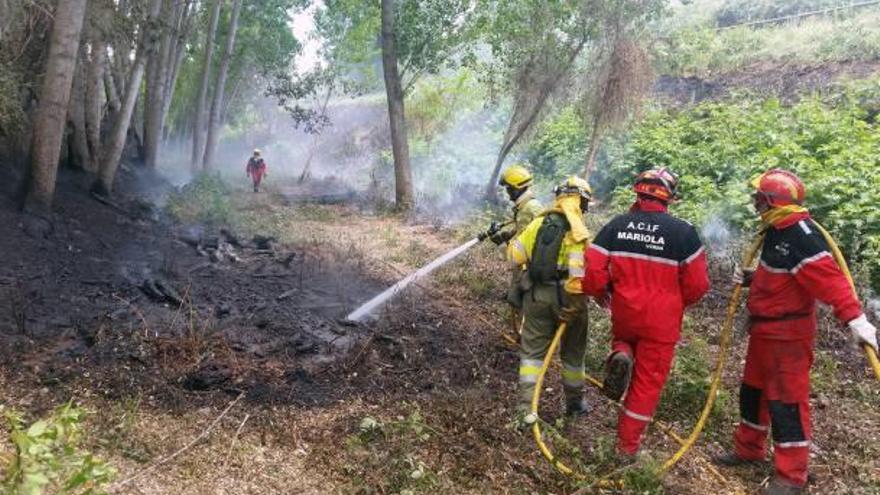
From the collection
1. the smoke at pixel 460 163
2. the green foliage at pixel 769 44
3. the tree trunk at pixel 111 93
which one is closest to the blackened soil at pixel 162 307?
the tree trunk at pixel 111 93

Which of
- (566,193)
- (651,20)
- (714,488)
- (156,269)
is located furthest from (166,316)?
(651,20)

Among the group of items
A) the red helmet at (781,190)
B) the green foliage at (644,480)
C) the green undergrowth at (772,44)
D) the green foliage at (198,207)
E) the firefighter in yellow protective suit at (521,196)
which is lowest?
the green foliage at (198,207)

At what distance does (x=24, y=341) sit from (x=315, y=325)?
2.48 metres

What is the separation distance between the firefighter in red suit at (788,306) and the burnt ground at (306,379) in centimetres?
47

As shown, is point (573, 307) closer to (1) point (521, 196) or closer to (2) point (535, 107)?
(1) point (521, 196)

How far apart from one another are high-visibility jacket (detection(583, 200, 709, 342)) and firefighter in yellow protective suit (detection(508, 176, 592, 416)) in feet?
1.16

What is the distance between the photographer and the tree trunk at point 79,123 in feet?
35.6

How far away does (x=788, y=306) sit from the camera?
4.05 m

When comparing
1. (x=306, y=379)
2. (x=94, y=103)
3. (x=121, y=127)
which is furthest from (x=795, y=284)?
(x=94, y=103)

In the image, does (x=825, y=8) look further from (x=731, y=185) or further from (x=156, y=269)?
(x=156, y=269)

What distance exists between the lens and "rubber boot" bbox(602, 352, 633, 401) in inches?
165

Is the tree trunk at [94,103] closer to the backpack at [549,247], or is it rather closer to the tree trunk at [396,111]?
Answer: the tree trunk at [396,111]

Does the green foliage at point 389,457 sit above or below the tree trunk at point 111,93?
below

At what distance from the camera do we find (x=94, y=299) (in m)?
6.17
